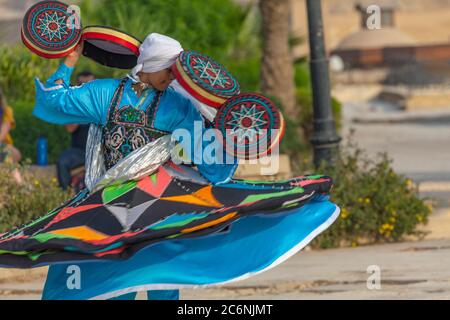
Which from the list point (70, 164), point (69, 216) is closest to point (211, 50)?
point (70, 164)

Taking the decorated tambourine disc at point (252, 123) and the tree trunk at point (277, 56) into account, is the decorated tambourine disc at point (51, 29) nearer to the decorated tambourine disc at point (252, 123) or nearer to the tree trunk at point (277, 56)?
the decorated tambourine disc at point (252, 123)

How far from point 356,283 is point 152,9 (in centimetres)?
1069

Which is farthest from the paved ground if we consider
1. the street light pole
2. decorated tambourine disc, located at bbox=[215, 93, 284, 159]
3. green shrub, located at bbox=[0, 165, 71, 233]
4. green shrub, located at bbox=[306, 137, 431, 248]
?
decorated tambourine disc, located at bbox=[215, 93, 284, 159]

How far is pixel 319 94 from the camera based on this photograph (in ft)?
37.0

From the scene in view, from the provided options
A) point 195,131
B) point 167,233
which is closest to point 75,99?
point 195,131

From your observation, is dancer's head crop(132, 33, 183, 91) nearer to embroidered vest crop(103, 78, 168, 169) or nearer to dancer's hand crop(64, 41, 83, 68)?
embroidered vest crop(103, 78, 168, 169)

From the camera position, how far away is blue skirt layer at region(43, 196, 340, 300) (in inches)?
242

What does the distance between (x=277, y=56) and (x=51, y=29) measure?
33.0ft

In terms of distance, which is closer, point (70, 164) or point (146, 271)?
point (146, 271)

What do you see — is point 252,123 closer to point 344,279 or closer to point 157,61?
point 157,61

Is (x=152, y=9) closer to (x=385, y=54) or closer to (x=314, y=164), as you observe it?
(x=314, y=164)

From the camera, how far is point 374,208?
10.8m

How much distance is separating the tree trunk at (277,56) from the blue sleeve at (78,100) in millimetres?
9665

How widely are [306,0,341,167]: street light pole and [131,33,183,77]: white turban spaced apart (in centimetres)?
490
